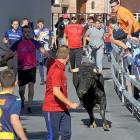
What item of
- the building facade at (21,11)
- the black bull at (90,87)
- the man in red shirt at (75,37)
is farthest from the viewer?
the building facade at (21,11)

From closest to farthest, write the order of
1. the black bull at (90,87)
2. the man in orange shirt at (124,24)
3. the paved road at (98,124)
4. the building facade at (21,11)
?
the paved road at (98,124) → the black bull at (90,87) → the man in orange shirt at (124,24) → the building facade at (21,11)

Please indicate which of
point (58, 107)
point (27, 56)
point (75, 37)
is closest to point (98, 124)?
point (27, 56)

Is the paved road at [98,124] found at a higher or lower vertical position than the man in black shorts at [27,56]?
lower

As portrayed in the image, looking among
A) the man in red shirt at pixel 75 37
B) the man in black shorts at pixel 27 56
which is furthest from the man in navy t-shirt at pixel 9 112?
the man in red shirt at pixel 75 37

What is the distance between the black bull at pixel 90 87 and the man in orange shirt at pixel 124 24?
5.15 feet

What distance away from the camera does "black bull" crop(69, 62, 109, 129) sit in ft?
28.5

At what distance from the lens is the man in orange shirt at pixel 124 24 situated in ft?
33.6

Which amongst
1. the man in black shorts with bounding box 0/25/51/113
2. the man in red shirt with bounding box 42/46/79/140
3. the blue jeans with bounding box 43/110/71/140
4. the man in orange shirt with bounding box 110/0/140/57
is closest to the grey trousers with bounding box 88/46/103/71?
the man in orange shirt with bounding box 110/0/140/57

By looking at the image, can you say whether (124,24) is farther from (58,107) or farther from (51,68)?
(58,107)

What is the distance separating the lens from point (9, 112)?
4723mm

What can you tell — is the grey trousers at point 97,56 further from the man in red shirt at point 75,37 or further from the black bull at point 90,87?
the black bull at point 90,87

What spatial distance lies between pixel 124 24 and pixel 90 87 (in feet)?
7.66

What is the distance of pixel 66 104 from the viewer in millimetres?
6273

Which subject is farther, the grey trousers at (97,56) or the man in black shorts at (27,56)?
the grey trousers at (97,56)
